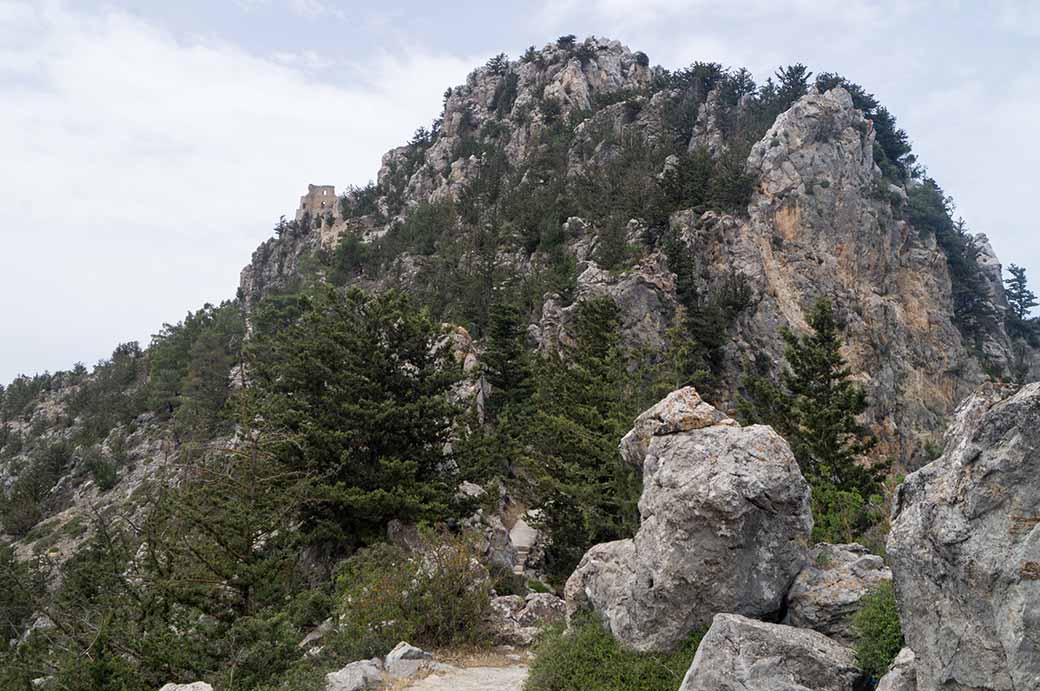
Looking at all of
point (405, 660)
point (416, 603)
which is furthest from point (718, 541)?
→ point (416, 603)

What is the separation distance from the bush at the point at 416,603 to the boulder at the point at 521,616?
0.38 m

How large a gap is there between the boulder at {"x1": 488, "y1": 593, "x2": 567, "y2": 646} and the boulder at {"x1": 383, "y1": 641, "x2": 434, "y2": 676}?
196 cm

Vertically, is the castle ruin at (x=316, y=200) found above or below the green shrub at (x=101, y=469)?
above

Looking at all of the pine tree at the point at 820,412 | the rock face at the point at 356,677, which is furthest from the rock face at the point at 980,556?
the pine tree at the point at 820,412

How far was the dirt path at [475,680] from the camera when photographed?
33.4 ft

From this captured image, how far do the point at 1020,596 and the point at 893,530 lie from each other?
120 cm

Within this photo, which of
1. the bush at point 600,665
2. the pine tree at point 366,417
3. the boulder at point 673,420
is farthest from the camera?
the pine tree at point 366,417

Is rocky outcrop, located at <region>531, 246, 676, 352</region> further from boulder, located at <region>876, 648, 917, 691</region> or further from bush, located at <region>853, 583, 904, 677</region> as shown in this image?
boulder, located at <region>876, 648, 917, 691</region>

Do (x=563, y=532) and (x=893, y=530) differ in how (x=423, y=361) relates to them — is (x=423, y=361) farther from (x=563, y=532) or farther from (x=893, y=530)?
(x=893, y=530)

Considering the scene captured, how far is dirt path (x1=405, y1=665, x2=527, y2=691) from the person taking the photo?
1017 cm

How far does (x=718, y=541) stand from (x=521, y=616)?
→ 620 centimetres

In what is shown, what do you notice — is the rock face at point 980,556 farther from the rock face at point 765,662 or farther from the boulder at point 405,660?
the boulder at point 405,660

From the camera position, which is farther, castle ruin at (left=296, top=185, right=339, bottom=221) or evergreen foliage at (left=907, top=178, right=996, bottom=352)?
castle ruin at (left=296, top=185, right=339, bottom=221)

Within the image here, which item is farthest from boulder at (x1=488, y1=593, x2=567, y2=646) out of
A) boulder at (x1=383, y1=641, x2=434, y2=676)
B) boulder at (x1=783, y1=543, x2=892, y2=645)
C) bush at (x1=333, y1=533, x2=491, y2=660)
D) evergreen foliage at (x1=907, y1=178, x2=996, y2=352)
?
evergreen foliage at (x1=907, y1=178, x2=996, y2=352)
